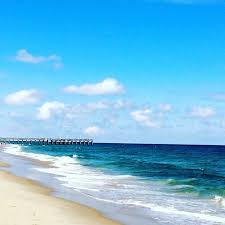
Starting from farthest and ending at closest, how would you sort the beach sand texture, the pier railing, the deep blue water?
the pier railing, the deep blue water, the beach sand texture

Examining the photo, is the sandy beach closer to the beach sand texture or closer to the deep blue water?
the beach sand texture

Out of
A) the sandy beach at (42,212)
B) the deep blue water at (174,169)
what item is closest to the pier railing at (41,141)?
the deep blue water at (174,169)

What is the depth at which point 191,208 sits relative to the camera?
2238cm

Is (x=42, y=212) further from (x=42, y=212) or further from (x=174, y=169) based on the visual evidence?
A: (x=174, y=169)

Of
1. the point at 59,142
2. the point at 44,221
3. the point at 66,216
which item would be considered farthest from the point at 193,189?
the point at 59,142

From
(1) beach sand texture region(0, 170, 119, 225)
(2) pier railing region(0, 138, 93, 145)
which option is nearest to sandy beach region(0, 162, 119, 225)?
(1) beach sand texture region(0, 170, 119, 225)

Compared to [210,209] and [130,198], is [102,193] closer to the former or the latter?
[130,198]

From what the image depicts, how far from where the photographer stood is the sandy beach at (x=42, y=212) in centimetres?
1538

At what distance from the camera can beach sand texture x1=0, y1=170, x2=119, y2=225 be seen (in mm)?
15367

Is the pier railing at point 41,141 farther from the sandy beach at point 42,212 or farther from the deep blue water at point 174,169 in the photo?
the sandy beach at point 42,212

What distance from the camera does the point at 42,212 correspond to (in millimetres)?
17188

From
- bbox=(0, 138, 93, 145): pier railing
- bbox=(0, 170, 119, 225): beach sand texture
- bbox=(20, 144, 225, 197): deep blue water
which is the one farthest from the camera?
bbox=(0, 138, 93, 145): pier railing

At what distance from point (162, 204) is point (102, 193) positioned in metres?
4.55

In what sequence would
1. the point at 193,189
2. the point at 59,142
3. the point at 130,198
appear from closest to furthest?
the point at 130,198 < the point at 193,189 < the point at 59,142
